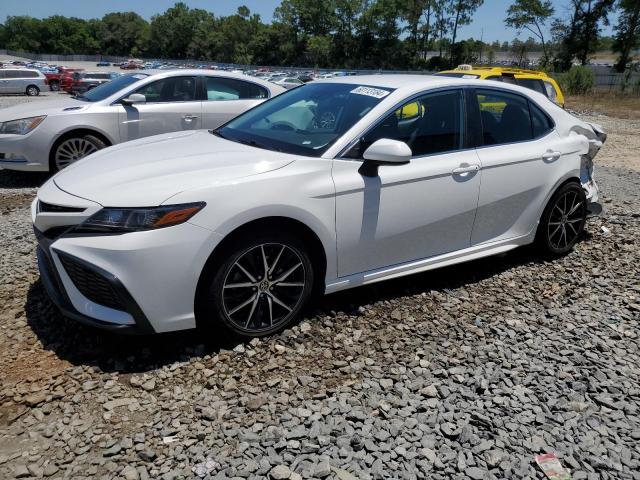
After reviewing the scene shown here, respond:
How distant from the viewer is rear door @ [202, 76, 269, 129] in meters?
7.85

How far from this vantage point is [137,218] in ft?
9.62

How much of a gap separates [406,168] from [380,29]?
10252 centimetres

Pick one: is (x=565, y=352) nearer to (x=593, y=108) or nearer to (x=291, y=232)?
(x=291, y=232)

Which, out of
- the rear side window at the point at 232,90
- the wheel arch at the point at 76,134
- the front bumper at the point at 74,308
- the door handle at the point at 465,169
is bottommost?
the front bumper at the point at 74,308

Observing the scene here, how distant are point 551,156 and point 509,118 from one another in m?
0.49

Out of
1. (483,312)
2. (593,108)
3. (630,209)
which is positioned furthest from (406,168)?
(593,108)

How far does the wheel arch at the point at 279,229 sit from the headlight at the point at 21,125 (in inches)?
209

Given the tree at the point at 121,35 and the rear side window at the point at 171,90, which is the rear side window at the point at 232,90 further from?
the tree at the point at 121,35

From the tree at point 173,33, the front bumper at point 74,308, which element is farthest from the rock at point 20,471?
the tree at point 173,33

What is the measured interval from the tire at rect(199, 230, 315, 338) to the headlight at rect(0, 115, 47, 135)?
17.5ft

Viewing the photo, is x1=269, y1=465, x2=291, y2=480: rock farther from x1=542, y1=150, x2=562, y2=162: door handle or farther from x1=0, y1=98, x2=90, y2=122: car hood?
x1=0, y1=98, x2=90, y2=122: car hood

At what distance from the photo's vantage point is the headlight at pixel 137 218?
2924mm

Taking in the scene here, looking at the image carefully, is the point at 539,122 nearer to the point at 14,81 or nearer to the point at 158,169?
the point at 158,169

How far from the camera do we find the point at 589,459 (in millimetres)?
2566
